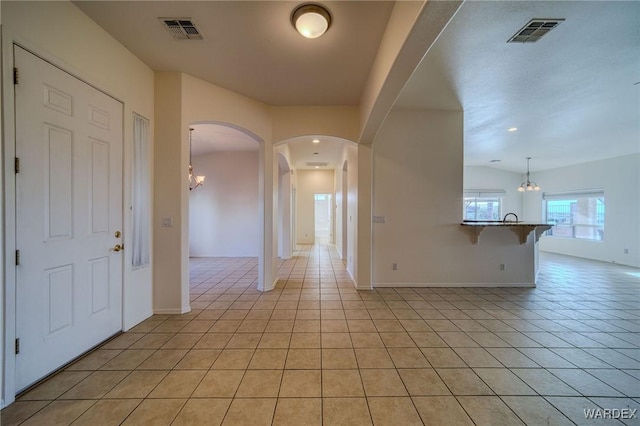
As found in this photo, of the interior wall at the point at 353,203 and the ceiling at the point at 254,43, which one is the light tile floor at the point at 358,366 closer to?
the interior wall at the point at 353,203

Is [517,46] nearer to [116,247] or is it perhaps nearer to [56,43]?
[56,43]

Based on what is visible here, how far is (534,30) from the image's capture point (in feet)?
7.66

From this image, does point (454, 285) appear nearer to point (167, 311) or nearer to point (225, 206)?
point (167, 311)

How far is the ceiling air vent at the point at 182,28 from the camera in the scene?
2.26 m

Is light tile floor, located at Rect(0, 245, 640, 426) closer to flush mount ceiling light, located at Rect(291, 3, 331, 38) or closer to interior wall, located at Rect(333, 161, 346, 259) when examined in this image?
flush mount ceiling light, located at Rect(291, 3, 331, 38)

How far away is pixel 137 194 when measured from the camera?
2885 mm

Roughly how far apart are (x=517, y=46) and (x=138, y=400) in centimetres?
451

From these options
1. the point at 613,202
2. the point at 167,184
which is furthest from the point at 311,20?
the point at 613,202

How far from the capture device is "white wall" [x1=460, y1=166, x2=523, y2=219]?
9305 mm

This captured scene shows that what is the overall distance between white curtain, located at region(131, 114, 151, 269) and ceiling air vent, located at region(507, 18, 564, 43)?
4.05 meters

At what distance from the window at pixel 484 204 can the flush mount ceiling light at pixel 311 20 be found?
9071 millimetres

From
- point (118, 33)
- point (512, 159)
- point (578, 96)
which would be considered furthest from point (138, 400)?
point (512, 159)

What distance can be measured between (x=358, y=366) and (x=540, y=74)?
3.91 m

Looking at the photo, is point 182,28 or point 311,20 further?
point 182,28
